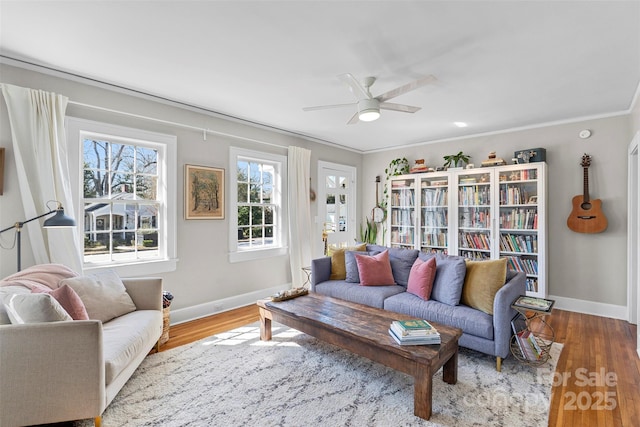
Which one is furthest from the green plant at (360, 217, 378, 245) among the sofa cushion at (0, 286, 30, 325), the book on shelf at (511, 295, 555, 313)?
the sofa cushion at (0, 286, 30, 325)

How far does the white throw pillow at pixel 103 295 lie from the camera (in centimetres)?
234

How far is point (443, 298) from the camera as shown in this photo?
2.93 m

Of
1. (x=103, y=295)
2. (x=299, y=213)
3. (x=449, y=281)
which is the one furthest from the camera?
(x=299, y=213)

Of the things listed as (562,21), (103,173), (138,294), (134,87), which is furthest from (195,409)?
(562,21)

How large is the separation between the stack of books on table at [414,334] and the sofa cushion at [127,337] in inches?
70.6

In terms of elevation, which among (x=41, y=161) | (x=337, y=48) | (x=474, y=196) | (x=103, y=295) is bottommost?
(x=103, y=295)

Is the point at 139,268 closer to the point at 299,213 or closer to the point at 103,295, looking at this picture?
the point at 103,295

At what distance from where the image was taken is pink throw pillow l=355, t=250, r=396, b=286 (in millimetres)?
3490

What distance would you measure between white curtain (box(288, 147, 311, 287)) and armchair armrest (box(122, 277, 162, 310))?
2.25 metres

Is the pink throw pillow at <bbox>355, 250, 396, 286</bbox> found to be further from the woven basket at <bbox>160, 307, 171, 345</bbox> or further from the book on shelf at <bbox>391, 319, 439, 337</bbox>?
the woven basket at <bbox>160, 307, 171, 345</bbox>

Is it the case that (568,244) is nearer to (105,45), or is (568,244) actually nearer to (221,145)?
(221,145)

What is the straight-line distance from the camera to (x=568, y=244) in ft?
13.5

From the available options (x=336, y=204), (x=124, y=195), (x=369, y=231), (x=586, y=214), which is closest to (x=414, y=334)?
(x=124, y=195)

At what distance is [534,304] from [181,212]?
3604mm
